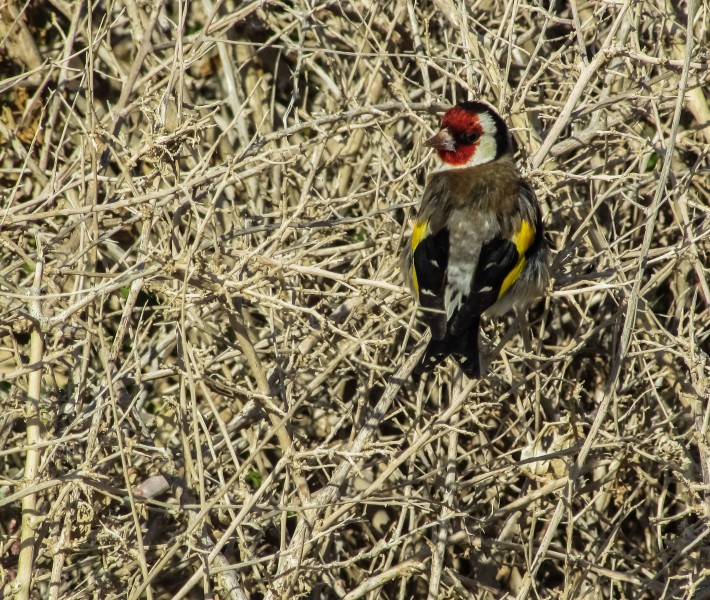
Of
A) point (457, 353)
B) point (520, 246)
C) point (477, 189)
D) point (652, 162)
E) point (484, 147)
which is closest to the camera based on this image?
point (457, 353)

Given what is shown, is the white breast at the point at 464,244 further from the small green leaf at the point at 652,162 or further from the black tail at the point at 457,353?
the small green leaf at the point at 652,162

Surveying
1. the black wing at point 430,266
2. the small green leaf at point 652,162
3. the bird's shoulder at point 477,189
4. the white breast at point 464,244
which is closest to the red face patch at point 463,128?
the bird's shoulder at point 477,189

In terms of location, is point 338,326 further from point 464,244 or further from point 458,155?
point 458,155

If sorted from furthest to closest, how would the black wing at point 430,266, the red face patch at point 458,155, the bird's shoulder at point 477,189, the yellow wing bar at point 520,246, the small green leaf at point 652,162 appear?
the small green leaf at point 652,162
the red face patch at point 458,155
the bird's shoulder at point 477,189
the yellow wing bar at point 520,246
the black wing at point 430,266

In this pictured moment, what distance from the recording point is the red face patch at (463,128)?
13.8ft

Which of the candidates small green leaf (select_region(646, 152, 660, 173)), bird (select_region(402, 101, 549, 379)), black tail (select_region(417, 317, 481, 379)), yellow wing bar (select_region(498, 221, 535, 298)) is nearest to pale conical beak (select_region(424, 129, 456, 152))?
bird (select_region(402, 101, 549, 379))

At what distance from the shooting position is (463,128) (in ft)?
14.0

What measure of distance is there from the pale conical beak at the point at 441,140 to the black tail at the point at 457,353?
1003mm

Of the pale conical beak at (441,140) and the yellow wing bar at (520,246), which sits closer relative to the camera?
the yellow wing bar at (520,246)

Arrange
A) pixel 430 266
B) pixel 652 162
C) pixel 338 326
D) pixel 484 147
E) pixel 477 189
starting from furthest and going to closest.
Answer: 1. pixel 652 162
2. pixel 484 147
3. pixel 477 189
4. pixel 430 266
5. pixel 338 326

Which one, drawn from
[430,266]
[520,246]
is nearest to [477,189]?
[520,246]

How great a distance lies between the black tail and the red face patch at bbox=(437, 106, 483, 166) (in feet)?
3.36

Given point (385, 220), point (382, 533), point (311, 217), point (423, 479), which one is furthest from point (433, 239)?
point (382, 533)

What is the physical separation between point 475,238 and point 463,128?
53 cm
